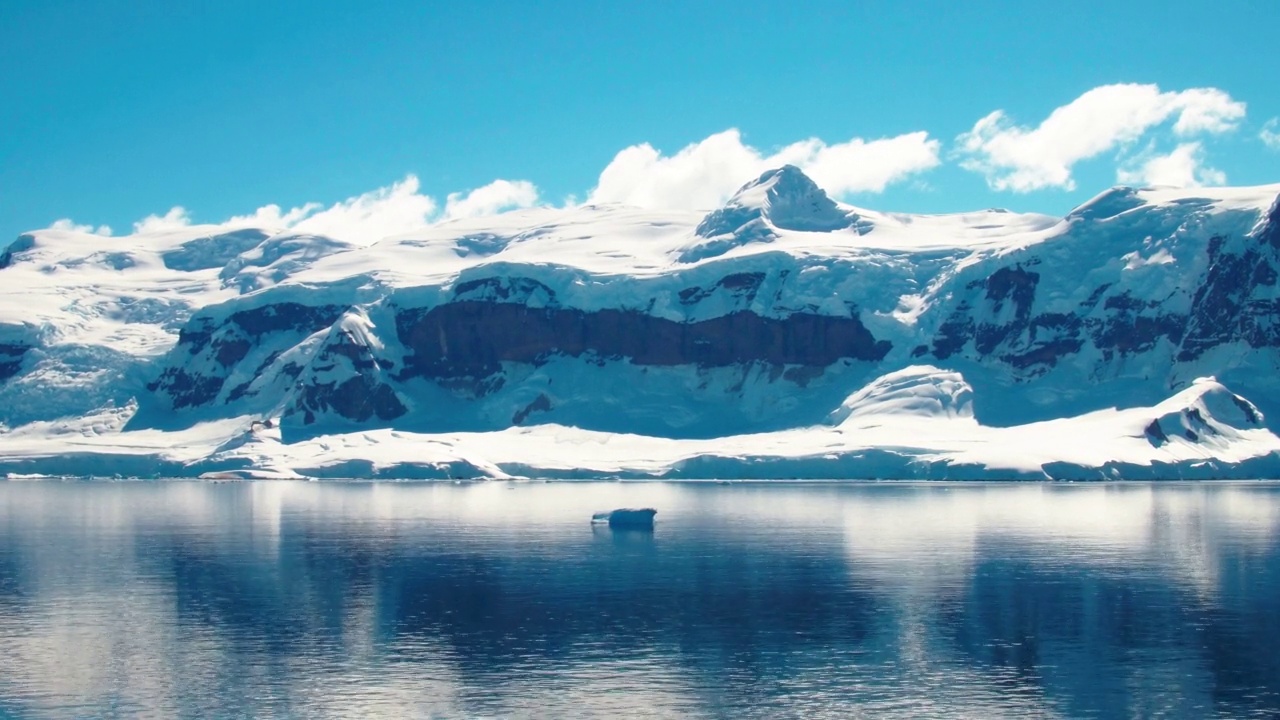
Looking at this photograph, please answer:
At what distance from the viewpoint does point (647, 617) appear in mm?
66125

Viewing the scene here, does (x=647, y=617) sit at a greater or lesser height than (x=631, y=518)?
lesser

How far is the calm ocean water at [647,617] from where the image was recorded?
5000 cm

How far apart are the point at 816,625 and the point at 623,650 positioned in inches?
394

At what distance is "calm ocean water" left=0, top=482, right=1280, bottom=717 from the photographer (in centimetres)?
5000

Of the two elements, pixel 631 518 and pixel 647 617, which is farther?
pixel 631 518

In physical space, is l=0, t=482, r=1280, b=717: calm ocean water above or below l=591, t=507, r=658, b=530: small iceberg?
below

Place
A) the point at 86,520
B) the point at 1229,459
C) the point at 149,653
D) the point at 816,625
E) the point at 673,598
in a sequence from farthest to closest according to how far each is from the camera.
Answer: the point at 1229,459
the point at 86,520
the point at 673,598
the point at 816,625
the point at 149,653

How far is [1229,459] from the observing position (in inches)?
7697

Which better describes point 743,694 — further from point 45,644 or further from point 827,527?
point 827,527

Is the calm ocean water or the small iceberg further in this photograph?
the small iceberg

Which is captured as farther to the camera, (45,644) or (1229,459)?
(1229,459)

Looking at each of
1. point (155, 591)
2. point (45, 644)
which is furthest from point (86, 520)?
point (45, 644)

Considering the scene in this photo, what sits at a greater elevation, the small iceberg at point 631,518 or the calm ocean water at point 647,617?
the small iceberg at point 631,518

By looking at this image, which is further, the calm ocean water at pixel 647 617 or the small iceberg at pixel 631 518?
the small iceberg at pixel 631 518
